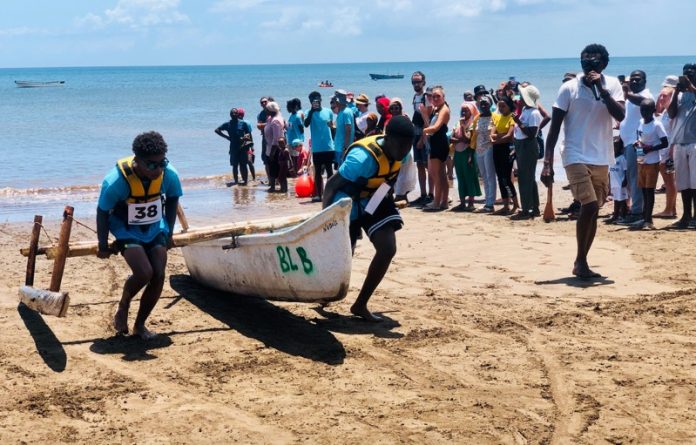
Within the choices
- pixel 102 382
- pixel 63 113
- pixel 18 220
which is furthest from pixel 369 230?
pixel 63 113

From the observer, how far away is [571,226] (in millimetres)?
12672

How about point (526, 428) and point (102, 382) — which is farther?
point (102, 382)

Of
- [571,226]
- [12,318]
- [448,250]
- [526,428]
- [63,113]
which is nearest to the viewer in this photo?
[526,428]

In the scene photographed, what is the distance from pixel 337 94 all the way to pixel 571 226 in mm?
4761

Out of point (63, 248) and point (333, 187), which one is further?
point (63, 248)

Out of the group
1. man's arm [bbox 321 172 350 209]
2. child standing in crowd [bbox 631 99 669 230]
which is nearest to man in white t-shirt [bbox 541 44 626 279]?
man's arm [bbox 321 172 350 209]

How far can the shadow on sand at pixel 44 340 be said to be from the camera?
7.09 meters

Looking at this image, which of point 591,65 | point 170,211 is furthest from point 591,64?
point 170,211

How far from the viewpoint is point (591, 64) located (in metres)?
9.08

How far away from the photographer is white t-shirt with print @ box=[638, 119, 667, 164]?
12055 mm

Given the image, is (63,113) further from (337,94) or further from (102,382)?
(102,382)

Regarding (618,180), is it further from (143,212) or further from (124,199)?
(124,199)

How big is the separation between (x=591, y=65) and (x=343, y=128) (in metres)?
6.86

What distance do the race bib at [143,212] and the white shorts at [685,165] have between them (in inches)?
271
